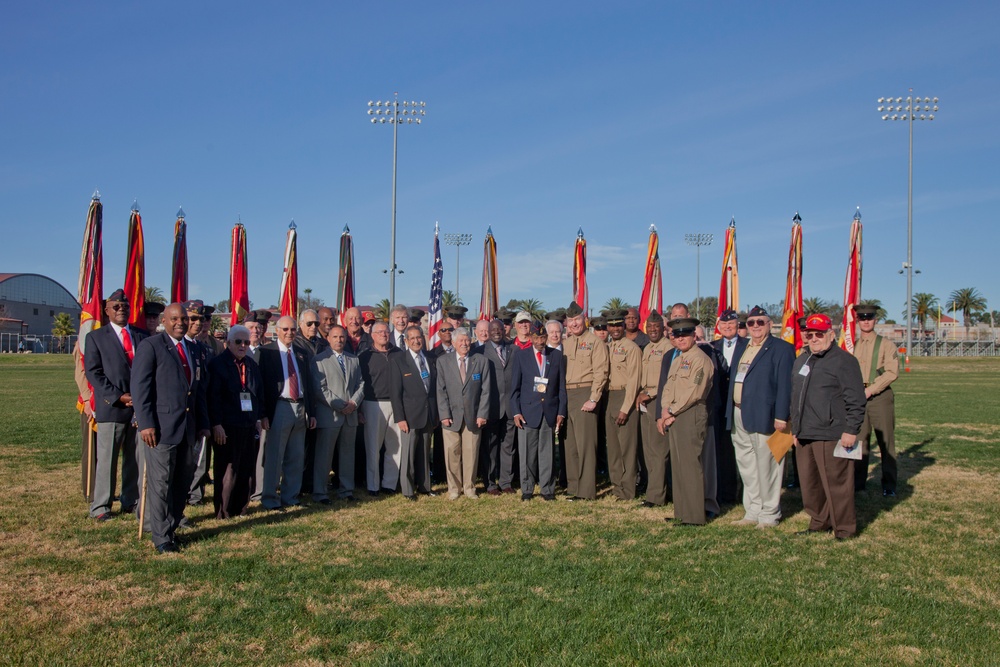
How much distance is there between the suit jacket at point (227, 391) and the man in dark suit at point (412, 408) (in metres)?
1.80

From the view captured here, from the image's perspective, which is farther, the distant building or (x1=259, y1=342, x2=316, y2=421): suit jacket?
the distant building

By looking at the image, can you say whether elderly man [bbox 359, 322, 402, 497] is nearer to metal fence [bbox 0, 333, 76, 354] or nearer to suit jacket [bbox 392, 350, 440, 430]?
suit jacket [bbox 392, 350, 440, 430]

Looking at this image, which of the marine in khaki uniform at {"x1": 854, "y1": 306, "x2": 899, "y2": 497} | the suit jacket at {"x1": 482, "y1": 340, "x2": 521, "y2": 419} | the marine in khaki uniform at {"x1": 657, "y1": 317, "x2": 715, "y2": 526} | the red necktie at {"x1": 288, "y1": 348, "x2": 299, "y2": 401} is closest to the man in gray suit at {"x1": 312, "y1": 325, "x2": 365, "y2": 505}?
the red necktie at {"x1": 288, "y1": 348, "x2": 299, "y2": 401}

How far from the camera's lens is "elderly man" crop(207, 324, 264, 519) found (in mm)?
7438

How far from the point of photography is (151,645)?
4328 millimetres

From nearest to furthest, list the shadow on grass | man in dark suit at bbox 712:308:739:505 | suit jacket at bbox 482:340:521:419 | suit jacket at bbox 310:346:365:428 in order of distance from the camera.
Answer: the shadow on grass, suit jacket at bbox 310:346:365:428, man in dark suit at bbox 712:308:739:505, suit jacket at bbox 482:340:521:419

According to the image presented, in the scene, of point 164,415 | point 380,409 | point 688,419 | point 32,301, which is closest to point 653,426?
point 688,419

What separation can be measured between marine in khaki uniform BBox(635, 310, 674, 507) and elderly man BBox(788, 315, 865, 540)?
Result: 5.21 feet

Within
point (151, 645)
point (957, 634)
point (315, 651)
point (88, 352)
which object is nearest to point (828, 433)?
point (957, 634)

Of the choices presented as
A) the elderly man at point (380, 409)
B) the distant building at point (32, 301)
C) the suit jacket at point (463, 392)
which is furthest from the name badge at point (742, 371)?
the distant building at point (32, 301)

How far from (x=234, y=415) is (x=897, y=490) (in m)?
7.87

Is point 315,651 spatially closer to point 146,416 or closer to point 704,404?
point 146,416

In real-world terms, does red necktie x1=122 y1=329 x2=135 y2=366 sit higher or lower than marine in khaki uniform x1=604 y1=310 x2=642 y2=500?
higher

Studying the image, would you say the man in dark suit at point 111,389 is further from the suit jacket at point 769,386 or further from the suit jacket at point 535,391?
the suit jacket at point 769,386
